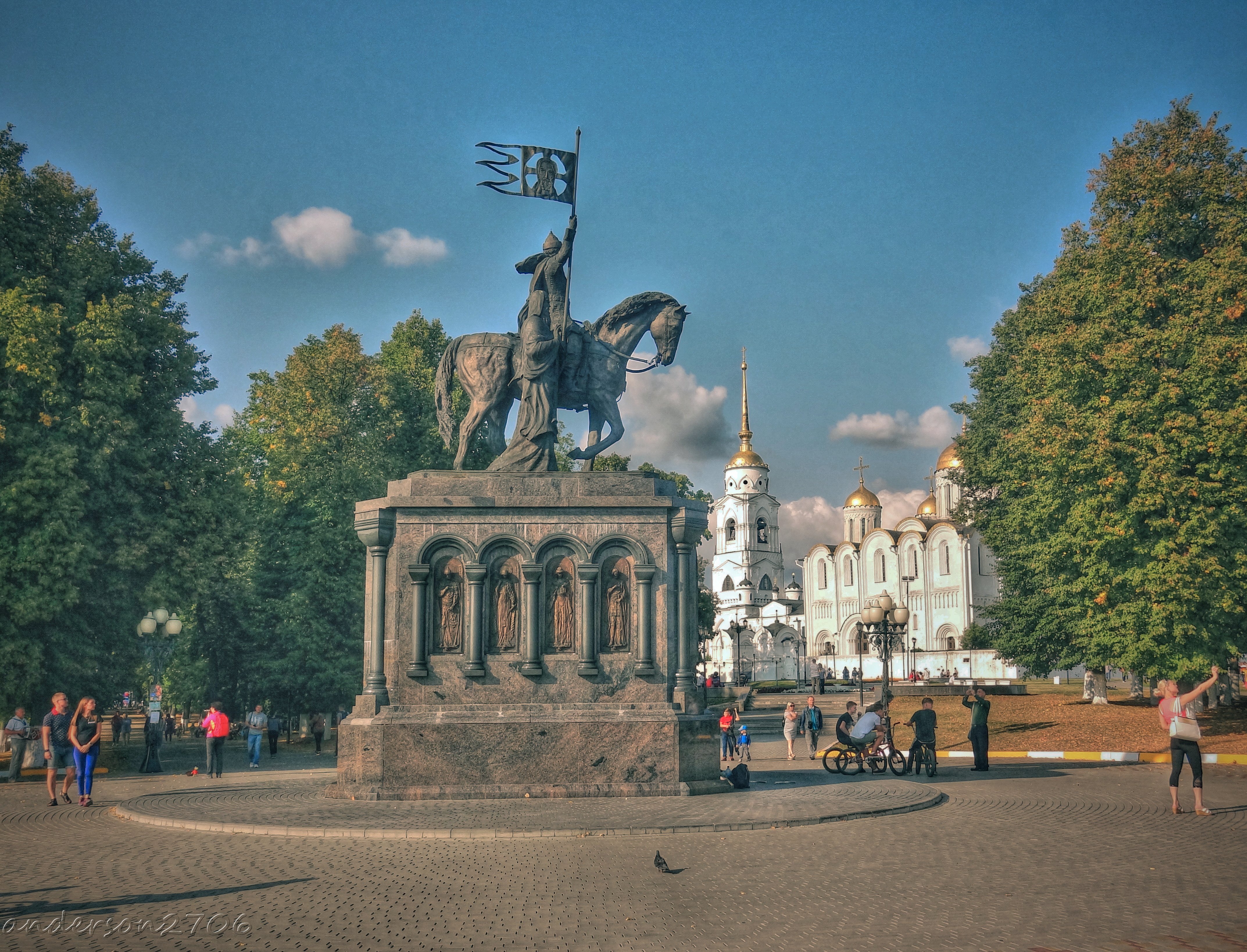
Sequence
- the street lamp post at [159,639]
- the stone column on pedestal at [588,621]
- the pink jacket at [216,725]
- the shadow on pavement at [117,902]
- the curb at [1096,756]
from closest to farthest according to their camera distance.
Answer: the shadow on pavement at [117,902] < the stone column on pedestal at [588,621] < the pink jacket at [216,725] < the curb at [1096,756] < the street lamp post at [159,639]

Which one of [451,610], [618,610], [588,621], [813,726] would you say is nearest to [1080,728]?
[813,726]

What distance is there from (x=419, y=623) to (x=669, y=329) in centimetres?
642

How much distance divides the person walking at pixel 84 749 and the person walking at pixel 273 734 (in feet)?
53.2

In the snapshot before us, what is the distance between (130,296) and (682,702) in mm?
17997

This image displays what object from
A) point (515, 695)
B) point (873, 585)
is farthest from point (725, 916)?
point (873, 585)

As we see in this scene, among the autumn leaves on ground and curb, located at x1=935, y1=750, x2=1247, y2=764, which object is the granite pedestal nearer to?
the autumn leaves on ground

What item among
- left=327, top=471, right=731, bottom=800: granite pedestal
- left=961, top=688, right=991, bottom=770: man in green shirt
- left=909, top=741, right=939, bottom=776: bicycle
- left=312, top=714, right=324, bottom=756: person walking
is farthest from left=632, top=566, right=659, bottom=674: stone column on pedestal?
left=312, top=714, right=324, bottom=756: person walking

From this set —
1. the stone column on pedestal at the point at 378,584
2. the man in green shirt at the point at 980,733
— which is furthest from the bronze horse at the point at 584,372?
the man in green shirt at the point at 980,733

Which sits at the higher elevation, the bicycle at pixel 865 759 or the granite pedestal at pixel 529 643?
the granite pedestal at pixel 529 643

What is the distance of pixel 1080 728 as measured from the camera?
2978 centimetres

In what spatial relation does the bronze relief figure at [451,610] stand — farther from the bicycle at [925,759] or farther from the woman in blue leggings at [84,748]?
the bicycle at [925,759]

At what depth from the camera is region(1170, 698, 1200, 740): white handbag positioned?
13.3 m

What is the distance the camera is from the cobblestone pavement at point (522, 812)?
40.3 feet

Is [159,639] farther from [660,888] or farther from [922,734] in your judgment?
[660,888]
